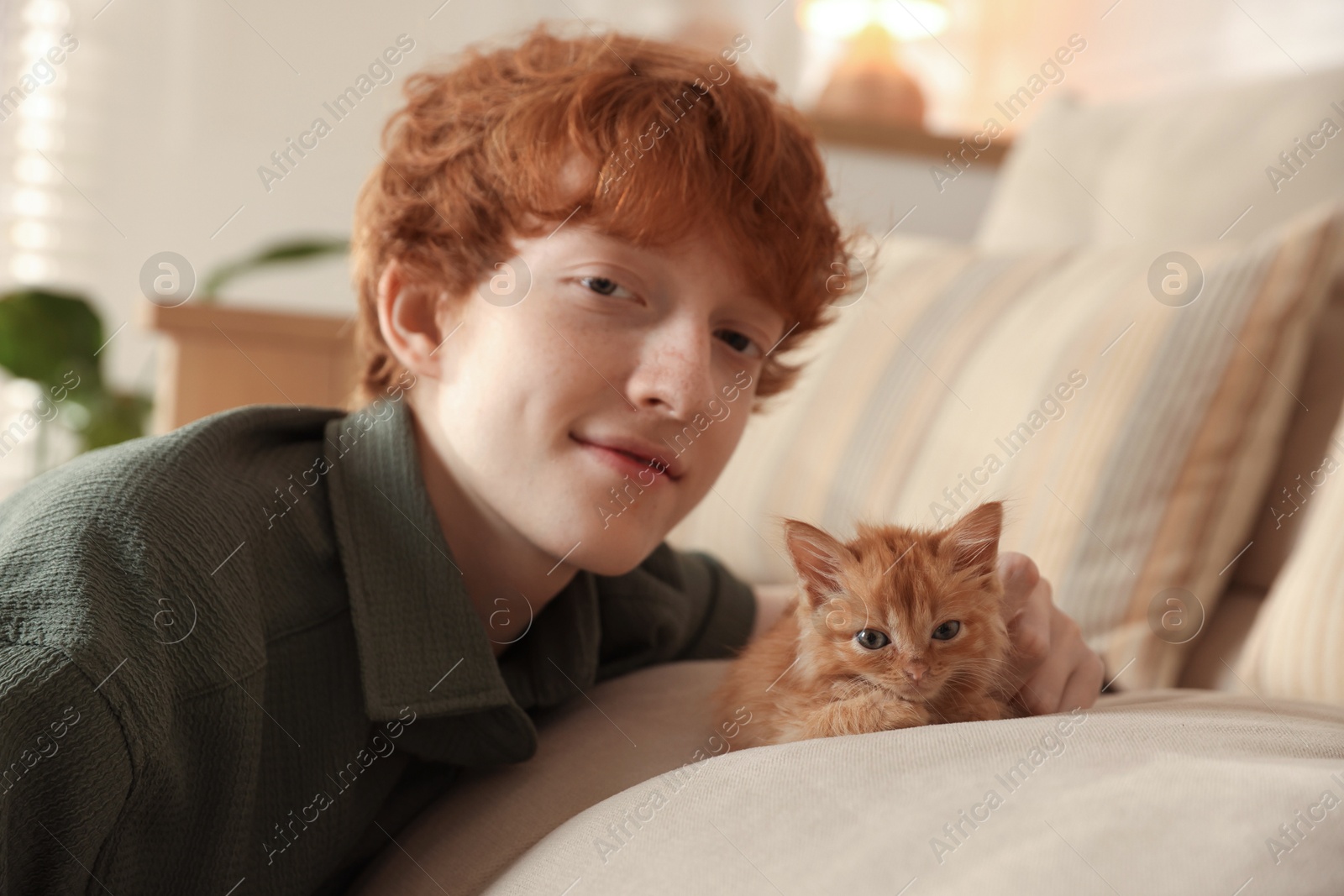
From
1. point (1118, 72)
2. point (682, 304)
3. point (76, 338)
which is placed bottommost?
point (76, 338)

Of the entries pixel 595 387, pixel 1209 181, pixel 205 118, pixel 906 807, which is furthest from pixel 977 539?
pixel 205 118

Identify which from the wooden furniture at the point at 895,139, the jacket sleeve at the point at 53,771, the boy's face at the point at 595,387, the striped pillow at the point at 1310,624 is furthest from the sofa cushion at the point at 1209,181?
the jacket sleeve at the point at 53,771

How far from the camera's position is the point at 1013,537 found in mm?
1242

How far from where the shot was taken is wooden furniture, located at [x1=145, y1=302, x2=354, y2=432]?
6.40 feet

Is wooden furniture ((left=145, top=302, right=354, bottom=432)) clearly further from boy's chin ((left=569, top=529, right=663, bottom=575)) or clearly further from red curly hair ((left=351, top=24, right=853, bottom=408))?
boy's chin ((left=569, top=529, right=663, bottom=575))

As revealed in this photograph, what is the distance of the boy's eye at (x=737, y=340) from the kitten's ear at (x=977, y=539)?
0.33 metres

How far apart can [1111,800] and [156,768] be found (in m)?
0.57

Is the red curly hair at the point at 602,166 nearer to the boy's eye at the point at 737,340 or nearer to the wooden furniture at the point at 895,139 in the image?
the boy's eye at the point at 737,340

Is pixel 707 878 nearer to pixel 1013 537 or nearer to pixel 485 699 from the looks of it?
pixel 485 699

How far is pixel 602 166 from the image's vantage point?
96 cm

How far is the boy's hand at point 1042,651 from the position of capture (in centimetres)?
81

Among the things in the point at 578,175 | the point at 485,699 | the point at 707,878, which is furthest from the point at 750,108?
the point at 707,878

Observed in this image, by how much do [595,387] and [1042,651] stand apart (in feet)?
1.40

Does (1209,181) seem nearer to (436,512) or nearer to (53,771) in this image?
(436,512)
